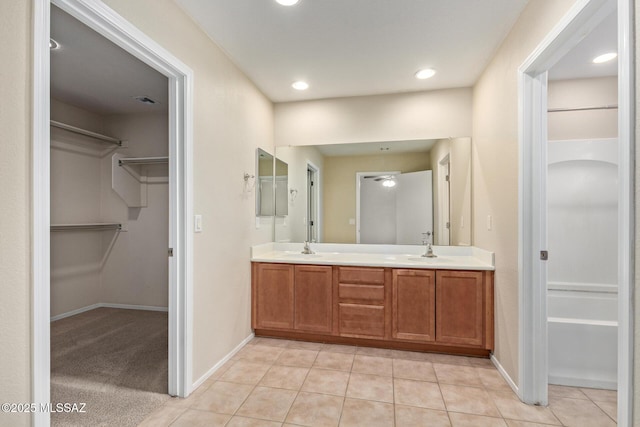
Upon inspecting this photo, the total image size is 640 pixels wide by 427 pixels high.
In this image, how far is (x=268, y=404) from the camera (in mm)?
1913

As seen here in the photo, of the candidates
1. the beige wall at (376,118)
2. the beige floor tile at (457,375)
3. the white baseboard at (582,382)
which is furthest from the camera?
the beige wall at (376,118)

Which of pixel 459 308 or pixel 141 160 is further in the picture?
pixel 141 160

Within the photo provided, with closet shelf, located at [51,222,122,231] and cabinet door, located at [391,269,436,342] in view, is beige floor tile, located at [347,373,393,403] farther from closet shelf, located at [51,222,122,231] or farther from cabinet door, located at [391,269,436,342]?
closet shelf, located at [51,222,122,231]

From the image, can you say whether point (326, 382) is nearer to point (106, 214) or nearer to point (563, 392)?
point (563, 392)

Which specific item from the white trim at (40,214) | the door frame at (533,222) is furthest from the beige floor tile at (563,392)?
the white trim at (40,214)

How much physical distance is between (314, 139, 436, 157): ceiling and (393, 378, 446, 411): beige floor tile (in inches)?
84.8

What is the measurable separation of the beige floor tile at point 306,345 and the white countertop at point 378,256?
0.76 meters

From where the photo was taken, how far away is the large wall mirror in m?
3.10

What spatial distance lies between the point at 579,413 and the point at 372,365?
1282 mm

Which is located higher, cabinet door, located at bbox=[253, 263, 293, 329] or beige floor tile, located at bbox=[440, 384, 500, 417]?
cabinet door, located at bbox=[253, 263, 293, 329]

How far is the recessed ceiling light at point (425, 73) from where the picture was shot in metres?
2.74

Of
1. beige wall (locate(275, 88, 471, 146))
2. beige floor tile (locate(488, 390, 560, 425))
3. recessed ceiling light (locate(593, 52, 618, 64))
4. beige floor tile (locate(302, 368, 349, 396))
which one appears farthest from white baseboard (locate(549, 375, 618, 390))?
recessed ceiling light (locate(593, 52, 618, 64))

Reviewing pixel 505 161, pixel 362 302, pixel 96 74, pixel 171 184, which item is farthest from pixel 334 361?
pixel 96 74

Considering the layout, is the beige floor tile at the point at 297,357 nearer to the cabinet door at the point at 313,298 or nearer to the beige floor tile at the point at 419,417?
the cabinet door at the point at 313,298
